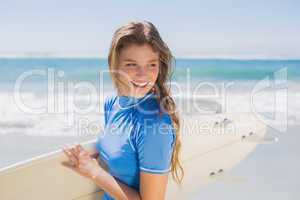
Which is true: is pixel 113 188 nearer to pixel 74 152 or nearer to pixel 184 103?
pixel 74 152

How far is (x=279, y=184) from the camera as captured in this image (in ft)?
9.25

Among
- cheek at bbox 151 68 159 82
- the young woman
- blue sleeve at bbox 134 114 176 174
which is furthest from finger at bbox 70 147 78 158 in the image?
cheek at bbox 151 68 159 82

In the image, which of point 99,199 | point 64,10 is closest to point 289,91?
point 64,10

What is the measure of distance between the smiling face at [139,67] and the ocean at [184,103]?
10 cm

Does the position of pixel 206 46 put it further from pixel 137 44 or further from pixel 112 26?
pixel 137 44

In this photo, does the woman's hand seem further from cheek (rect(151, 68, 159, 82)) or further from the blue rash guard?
cheek (rect(151, 68, 159, 82))

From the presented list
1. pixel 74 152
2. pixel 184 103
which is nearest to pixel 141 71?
pixel 74 152

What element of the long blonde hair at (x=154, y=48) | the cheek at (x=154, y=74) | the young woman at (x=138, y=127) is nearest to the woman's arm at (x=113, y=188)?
the young woman at (x=138, y=127)

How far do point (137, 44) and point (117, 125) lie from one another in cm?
22

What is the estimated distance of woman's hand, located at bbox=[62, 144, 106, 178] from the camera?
107cm

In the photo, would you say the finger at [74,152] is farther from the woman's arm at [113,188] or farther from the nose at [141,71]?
the nose at [141,71]

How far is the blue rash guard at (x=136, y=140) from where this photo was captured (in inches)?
39.8

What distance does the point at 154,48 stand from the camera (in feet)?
3.66

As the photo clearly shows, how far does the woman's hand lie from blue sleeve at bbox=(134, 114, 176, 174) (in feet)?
0.38
